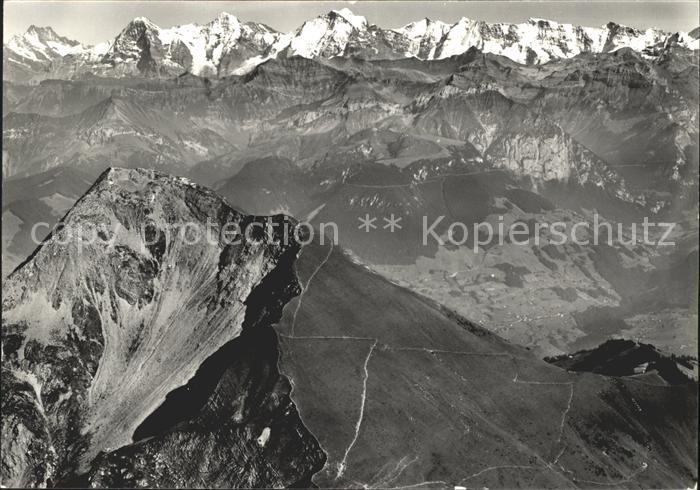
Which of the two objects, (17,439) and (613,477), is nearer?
(17,439)

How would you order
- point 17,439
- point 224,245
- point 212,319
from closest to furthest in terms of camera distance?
point 17,439 → point 212,319 → point 224,245

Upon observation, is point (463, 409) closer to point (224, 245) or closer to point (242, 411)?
point (242, 411)

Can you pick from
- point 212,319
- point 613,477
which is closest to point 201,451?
point 212,319

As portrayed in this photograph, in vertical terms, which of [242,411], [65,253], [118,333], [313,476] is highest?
[65,253]

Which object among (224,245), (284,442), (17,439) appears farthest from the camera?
(224,245)

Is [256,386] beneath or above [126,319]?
beneath

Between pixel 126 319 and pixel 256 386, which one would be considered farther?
pixel 126 319
